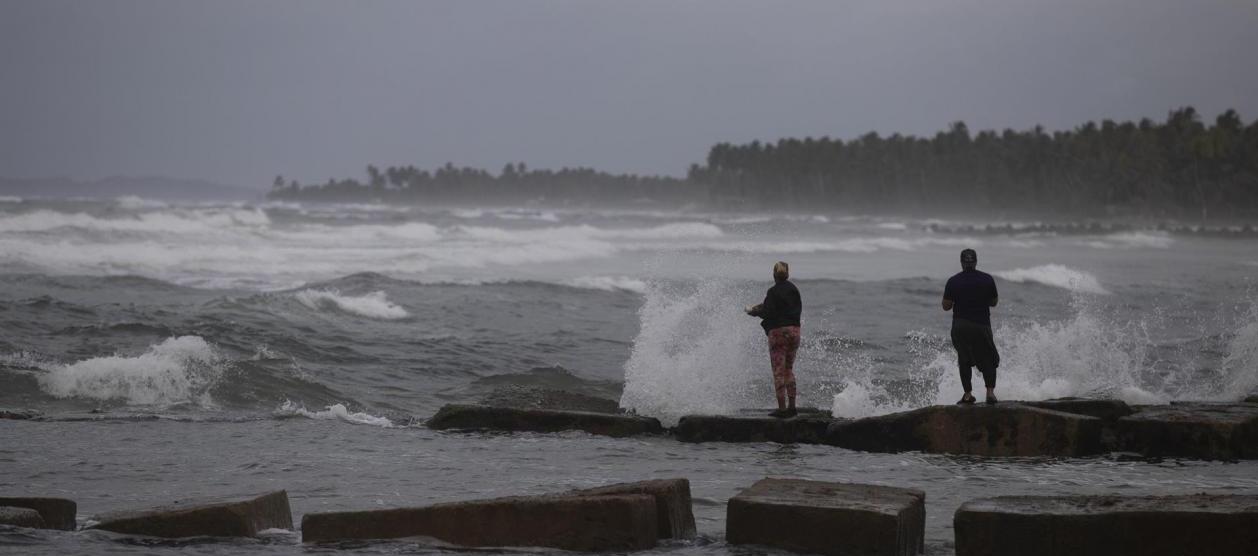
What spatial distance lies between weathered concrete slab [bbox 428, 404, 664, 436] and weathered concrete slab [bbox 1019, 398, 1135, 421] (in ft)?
11.5

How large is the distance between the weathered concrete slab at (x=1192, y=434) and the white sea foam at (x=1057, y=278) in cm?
2289

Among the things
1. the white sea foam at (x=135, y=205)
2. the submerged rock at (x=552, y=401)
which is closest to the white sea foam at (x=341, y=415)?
the submerged rock at (x=552, y=401)

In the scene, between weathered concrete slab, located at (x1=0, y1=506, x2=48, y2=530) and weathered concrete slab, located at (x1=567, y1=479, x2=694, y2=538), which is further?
weathered concrete slab, located at (x1=567, y1=479, x2=694, y2=538)

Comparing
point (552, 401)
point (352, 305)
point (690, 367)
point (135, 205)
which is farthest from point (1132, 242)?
point (135, 205)

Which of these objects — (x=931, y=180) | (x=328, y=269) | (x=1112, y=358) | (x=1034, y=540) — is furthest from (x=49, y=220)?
(x=931, y=180)

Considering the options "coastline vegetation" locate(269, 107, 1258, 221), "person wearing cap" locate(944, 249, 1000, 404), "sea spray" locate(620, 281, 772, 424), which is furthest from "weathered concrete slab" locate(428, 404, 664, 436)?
"coastline vegetation" locate(269, 107, 1258, 221)

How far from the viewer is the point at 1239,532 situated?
21.5ft

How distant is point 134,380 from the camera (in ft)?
47.1

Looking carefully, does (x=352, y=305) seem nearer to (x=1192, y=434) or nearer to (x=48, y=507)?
(x=48, y=507)

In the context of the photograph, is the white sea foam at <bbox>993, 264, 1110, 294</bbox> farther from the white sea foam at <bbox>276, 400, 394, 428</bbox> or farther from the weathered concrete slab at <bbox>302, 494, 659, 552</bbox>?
the weathered concrete slab at <bbox>302, 494, 659, 552</bbox>

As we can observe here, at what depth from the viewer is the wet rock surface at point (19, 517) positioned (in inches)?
288

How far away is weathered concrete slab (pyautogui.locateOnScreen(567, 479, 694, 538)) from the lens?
7.64m

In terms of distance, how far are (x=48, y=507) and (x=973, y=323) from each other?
296 inches

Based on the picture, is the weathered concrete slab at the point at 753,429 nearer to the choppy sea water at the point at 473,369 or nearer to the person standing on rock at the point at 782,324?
the choppy sea water at the point at 473,369
